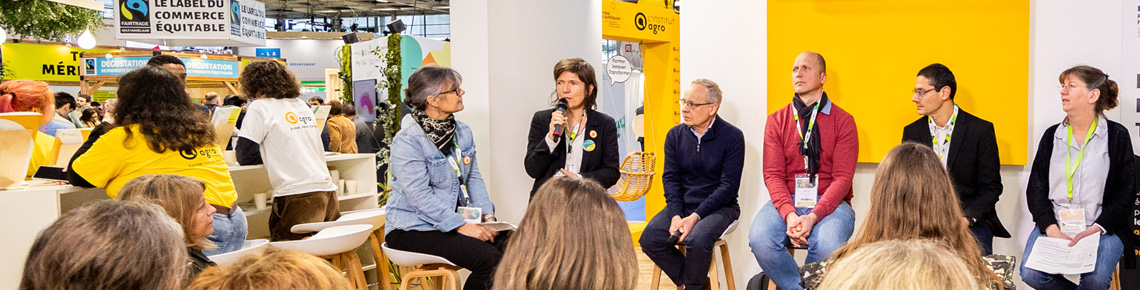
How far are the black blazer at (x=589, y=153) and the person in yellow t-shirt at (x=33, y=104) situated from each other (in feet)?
7.34

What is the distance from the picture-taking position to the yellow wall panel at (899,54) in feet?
12.8

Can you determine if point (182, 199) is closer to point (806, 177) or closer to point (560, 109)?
point (560, 109)

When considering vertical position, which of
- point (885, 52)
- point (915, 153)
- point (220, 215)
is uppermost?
point (885, 52)

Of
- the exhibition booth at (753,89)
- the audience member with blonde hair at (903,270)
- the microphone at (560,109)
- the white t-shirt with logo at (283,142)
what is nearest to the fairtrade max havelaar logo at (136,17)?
the exhibition booth at (753,89)

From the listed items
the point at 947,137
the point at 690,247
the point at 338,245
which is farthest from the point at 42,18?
the point at 947,137

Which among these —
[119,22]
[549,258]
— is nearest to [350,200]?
[549,258]

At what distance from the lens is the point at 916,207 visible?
8.23 feet

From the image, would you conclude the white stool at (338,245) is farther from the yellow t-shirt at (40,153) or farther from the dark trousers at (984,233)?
the dark trousers at (984,233)

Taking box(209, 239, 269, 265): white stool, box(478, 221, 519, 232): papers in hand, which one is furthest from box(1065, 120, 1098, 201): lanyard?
box(209, 239, 269, 265): white stool

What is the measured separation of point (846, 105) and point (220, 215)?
9.67ft

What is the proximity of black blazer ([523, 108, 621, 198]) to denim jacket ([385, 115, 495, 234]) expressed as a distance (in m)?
0.47

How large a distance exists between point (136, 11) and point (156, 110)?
24.1 ft

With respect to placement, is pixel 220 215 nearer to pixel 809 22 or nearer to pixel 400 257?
pixel 400 257

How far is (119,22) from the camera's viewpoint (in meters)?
9.71
